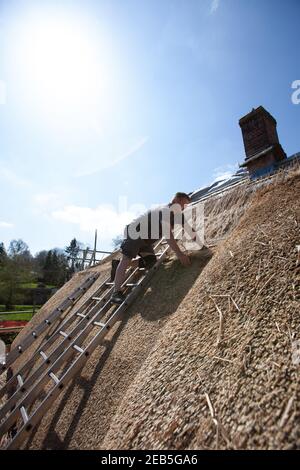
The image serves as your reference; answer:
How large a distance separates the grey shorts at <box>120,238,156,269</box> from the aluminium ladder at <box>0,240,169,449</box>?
0.14 metres

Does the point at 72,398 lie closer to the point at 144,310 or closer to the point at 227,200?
the point at 144,310

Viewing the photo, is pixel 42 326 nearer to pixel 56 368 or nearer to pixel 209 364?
pixel 56 368

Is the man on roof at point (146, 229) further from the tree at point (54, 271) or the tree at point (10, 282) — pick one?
the tree at point (54, 271)

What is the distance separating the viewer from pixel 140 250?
397 centimetres

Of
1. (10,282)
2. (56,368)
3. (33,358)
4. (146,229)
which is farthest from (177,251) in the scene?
(10,282)

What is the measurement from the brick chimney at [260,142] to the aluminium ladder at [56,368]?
305 cm

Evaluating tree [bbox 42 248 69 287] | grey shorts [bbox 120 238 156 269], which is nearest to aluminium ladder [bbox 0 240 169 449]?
grey shorts [bbox 120 238 156 269]

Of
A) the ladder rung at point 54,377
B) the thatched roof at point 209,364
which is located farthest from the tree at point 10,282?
the thatched roof at point 209,364

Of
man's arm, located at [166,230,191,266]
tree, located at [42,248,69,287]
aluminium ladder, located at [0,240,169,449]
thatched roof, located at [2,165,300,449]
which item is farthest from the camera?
tree, located at [42,248,69,287]

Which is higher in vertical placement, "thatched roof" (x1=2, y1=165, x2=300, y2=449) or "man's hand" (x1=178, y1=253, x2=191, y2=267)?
"man's hand" (x1=178, y1=253, x2=191, y2=267)

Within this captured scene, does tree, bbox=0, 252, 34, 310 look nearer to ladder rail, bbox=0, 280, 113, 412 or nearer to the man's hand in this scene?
ladder rail, bbox=0, 280, 113, 412

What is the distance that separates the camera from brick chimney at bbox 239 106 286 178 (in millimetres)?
4789
